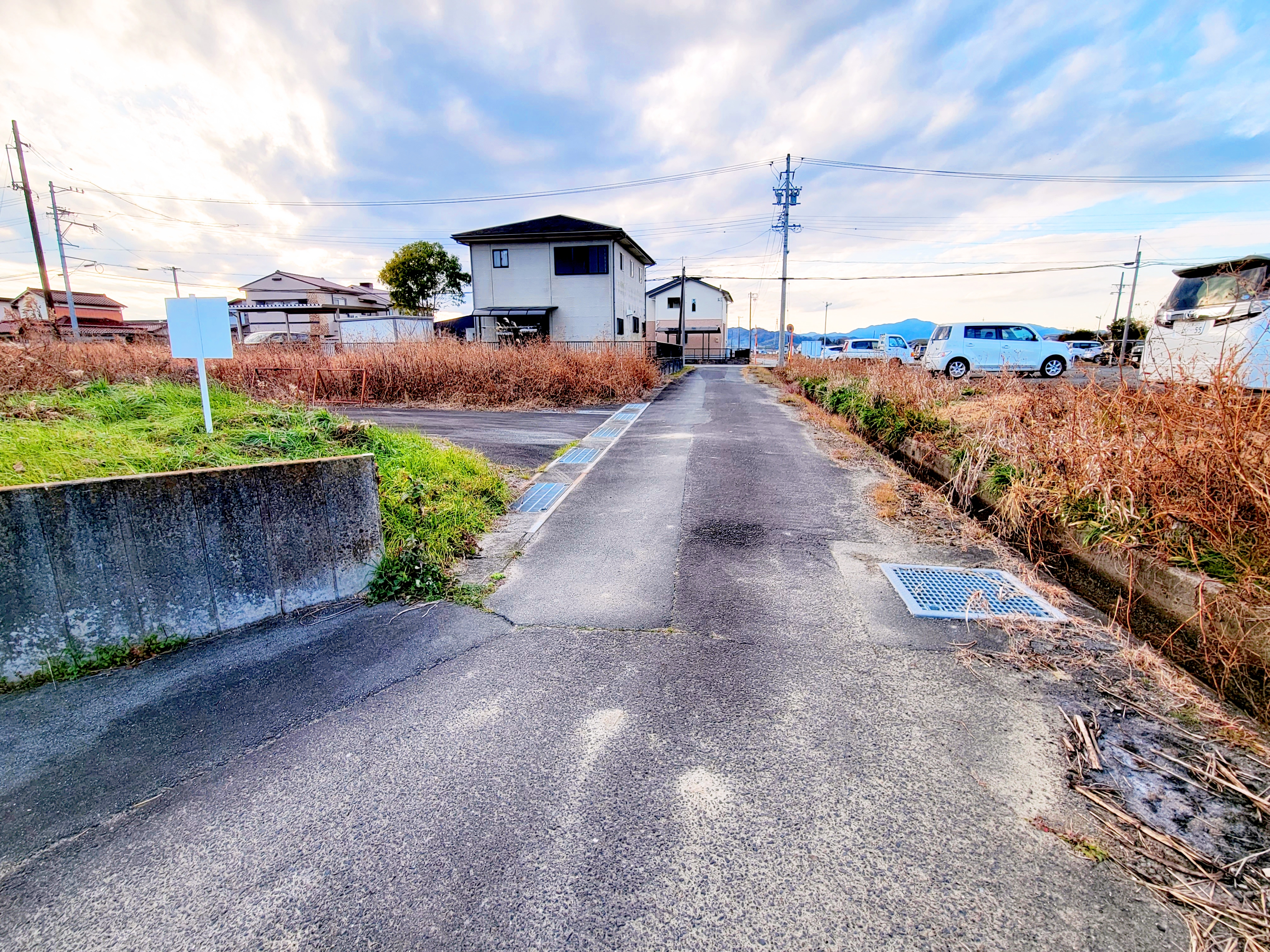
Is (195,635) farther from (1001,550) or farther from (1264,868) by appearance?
(1001,550)

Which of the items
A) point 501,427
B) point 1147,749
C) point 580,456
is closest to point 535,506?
point 580,456

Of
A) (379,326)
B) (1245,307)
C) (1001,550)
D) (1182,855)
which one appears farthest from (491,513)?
(379,326)

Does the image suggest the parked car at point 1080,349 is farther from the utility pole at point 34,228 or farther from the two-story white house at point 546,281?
the utility pole at point 34,228

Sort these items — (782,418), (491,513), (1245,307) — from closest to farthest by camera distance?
(491,513) → (1245,307) → (782,418)

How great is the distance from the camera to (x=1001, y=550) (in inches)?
160

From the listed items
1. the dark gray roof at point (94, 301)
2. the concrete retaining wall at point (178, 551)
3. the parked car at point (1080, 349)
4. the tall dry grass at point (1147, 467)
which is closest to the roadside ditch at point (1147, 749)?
the tall dry grass at point (1147, 467)

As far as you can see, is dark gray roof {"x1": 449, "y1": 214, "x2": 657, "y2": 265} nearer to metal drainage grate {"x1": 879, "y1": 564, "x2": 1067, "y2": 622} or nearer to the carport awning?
the carport awning

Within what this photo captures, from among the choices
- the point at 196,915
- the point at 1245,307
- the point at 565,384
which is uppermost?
the point at 1245,307

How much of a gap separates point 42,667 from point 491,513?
276 cm

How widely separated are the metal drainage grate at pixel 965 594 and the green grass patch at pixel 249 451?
2.87m

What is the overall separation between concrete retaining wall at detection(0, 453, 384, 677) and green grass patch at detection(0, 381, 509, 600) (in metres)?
0.24

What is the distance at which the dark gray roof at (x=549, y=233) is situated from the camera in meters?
21.1

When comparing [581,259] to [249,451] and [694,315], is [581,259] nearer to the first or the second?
[249,451]

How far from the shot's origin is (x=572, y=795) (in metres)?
1.86
